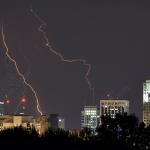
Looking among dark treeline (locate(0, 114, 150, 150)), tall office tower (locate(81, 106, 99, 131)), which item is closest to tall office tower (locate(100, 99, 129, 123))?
tall office tower (locate(81, 106, 99, 131))

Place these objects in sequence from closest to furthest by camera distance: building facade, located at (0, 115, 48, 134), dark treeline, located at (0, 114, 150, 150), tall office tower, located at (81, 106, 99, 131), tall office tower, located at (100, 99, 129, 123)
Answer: dark treeline, located at (0, 114, 150, 150)
building facade, located at (0, 115, 48, 134)
tall office tower, located at (100, 99, 129, 123)
tall office tower, located at (81, 106, 99, 131)

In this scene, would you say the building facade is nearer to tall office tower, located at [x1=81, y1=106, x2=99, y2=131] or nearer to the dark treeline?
tall office tower, located at [x1=81, y1=106, x2=99, y2=131]

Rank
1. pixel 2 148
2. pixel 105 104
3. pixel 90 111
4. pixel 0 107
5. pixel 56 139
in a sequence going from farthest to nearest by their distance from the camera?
pixel 90 111 → pixel 105 104 → pixel 0 107 → pixel 56 139 → pixel 2 148

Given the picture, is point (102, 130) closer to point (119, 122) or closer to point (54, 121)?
point (119, 122)

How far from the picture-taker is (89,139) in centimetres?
5091

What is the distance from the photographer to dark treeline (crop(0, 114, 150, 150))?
42.0m

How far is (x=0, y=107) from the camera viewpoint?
477 ft

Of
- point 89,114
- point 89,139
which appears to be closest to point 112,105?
point 89,114

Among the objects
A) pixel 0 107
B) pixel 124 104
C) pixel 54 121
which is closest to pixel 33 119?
pixel 54 121

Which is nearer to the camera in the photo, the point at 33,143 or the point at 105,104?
the point at 33,143

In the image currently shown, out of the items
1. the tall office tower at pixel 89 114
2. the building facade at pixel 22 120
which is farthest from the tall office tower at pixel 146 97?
the building facade at pixel 22 120

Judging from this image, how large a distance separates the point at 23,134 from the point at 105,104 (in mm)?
113191

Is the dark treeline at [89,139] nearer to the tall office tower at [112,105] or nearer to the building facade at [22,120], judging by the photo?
the building facade at [22,120]

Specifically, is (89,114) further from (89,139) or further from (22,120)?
(89,139)
